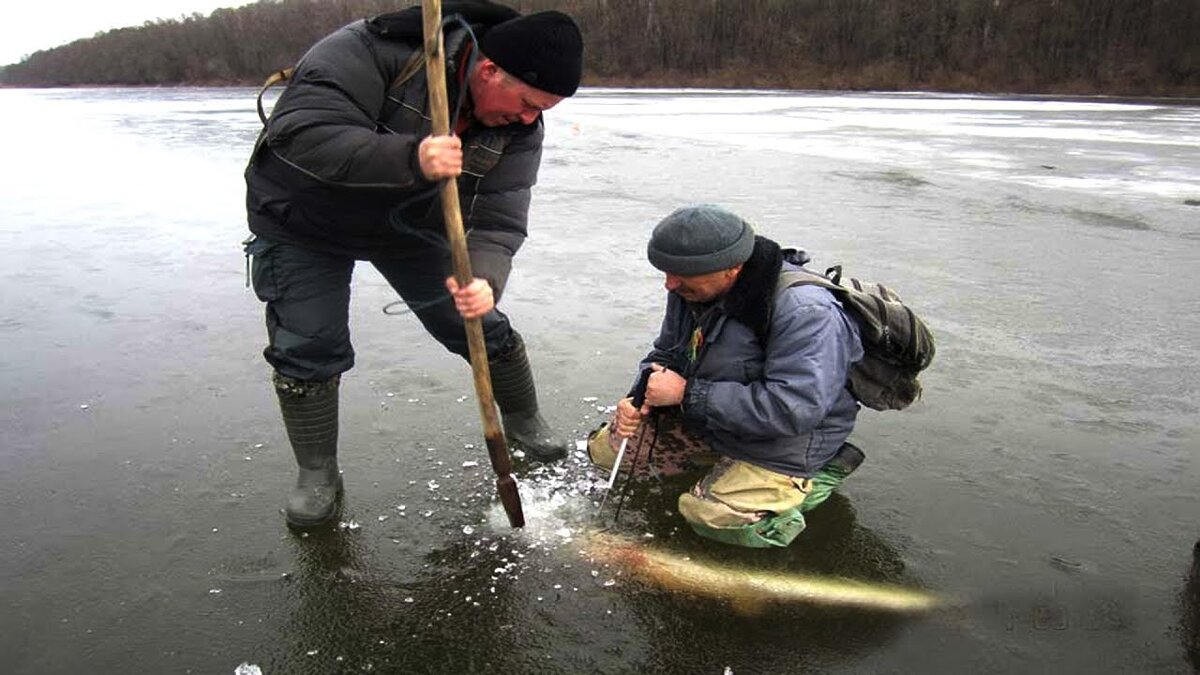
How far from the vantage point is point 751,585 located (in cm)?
265

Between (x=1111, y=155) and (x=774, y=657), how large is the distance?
1346 centimetres

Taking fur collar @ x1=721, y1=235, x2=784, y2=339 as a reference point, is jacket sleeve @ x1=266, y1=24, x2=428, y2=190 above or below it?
above

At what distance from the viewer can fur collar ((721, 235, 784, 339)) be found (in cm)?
268

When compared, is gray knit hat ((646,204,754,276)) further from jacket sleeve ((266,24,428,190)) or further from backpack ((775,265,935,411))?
jacket sleeve ((266,24,428,190))

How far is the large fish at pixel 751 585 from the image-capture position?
2.55 m

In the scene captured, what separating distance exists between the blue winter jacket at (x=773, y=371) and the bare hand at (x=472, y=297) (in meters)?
0.73

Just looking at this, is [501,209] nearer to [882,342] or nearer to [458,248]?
[458,248]

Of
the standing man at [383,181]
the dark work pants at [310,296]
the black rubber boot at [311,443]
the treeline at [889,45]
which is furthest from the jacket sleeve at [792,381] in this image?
the treeline at [889,45]

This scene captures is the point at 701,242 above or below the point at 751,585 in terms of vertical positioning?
above

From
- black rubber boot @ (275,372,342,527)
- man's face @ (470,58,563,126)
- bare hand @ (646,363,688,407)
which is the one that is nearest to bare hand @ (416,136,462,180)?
man's face @ (470,58,563,126)

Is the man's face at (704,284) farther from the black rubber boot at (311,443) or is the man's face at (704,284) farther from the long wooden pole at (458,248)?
the black rubber boot at (311,443)

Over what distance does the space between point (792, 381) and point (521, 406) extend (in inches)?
50.2

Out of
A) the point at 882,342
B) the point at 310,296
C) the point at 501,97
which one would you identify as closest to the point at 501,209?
the point at 501,97

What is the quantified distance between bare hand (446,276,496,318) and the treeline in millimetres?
44858
